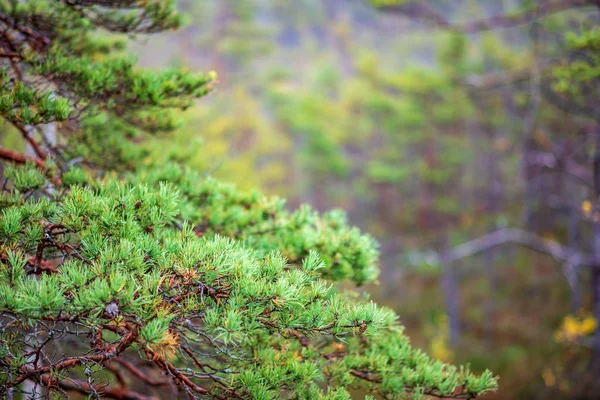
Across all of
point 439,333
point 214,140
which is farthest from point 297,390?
point 439,333

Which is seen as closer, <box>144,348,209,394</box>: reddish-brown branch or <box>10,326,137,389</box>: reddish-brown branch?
<box>10,326,137,389</box>: reddish-brown branch

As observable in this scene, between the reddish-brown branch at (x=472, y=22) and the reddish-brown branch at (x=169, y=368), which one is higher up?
the reddish-brown branch at (x=472, y=22)

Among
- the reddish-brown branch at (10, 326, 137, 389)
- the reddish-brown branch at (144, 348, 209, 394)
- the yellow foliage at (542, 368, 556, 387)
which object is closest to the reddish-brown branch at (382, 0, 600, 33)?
the reddish-brown branch at (144, 348, 209, 394)

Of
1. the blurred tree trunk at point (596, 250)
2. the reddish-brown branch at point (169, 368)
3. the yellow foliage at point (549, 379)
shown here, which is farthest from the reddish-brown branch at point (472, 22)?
the yellow foliage at point (549, 379)

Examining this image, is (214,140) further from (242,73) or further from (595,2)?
(595,2)

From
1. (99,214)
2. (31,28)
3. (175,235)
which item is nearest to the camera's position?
(99,214)

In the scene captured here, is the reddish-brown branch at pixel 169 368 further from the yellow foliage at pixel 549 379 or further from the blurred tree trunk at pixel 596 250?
the yellow foliage at pixel 549 379

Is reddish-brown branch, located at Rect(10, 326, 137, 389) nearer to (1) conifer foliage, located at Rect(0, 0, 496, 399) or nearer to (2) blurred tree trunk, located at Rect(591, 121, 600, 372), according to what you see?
(1) conifer foliage, located at Rect(0, 0, 496, 399)
